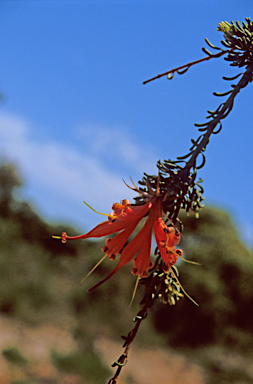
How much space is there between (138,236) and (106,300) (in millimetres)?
3536

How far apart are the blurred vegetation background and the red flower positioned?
9.35ft

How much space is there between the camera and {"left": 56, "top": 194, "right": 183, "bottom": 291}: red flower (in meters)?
0.36

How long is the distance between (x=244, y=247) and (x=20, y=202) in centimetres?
267

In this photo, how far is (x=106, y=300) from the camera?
3.72 m

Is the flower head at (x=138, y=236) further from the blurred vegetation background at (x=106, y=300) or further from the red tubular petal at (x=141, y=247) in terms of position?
the blurred vegetation background at (x=106, y=300)

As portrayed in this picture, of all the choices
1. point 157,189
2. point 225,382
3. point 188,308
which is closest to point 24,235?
point 188,308

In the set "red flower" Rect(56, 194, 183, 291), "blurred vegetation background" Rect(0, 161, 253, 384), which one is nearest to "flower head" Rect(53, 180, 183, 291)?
"red flower" Rect(56, 194, 183, 291)

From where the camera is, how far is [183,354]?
367 centimetres

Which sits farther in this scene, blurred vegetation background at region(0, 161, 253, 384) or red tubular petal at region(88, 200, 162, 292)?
blurred vegetation background at region(0, 161, 253, 384)

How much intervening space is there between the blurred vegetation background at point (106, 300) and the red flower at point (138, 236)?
2851 mm

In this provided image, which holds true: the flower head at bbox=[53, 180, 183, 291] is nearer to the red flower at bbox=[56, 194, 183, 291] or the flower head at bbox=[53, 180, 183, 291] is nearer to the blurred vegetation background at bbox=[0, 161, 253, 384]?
the red flower at bbox=[56, 194, 183, 291]

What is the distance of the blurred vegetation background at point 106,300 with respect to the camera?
3451 millimetres

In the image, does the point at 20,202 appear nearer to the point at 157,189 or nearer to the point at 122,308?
the point at 122,308

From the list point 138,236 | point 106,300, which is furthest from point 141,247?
point 106,300
